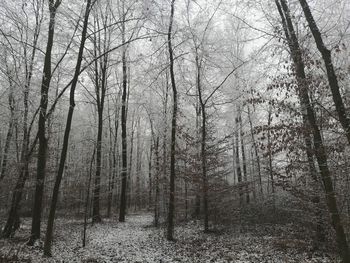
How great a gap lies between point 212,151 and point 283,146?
615cm

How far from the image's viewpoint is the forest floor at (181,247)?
801 cm

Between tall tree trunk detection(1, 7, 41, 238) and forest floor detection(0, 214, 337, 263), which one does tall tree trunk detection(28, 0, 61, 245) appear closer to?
tall tree trunk detection(1, 7, 41, 238)

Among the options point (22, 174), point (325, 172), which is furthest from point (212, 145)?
point (22, 174)

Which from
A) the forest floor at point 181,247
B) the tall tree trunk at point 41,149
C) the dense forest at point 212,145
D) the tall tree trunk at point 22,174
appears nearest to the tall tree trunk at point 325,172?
the dense forest at point 212,145

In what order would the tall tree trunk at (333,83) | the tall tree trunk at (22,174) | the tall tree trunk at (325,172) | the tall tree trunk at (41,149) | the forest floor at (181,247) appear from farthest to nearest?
the tall tree trunk at (22,174)
the tall tree trunk at (41,149)
the forest floor at (181,247)
the tall tree trunk at (325,172)
the tall tree trunk at (333,83)

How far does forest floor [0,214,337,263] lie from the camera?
8008 millimetres

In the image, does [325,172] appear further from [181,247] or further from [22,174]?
[22,174]

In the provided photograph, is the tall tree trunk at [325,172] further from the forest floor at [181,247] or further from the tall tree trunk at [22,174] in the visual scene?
the tall tree trunk at [22,174]

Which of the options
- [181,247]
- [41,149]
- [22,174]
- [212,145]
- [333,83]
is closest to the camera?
[333,83]

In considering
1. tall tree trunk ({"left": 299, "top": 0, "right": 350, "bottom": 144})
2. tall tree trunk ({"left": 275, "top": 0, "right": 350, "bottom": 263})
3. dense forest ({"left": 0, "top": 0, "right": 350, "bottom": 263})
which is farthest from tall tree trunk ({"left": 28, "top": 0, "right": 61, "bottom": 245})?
tall tree trunk ({"left": 299, "top": 0, "right": 350, "bottom": 144})

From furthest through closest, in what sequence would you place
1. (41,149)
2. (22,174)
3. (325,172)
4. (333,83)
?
(22,174), (41,149), (325,172), (333,83)

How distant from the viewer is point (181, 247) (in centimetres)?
999

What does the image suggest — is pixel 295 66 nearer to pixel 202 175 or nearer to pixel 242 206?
pixel 202 175

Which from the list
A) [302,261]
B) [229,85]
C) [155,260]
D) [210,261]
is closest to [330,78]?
[302,261]
